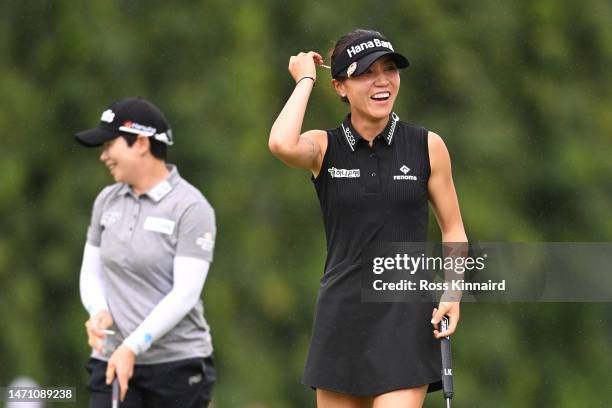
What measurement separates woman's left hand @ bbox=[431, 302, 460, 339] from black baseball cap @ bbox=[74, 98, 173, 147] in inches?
66.2

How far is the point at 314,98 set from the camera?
12211 millimetres

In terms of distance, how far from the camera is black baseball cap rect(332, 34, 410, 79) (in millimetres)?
5086

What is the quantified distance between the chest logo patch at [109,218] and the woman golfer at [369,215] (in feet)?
3.93

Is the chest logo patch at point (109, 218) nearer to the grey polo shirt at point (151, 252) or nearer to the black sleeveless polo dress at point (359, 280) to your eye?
the grey polo shirt at point (151, 252)

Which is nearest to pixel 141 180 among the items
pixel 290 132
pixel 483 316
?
pixel 290 132

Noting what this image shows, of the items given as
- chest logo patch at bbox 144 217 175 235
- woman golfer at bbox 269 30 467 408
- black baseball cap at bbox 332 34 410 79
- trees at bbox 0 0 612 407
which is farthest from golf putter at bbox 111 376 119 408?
trees at bbox 0 0 612 407

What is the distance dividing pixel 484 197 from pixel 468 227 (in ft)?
1.41

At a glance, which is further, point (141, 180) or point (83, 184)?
point (83, 184)

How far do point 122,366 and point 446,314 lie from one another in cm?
144

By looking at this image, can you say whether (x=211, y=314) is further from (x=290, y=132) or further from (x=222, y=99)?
(x=290, y=132)

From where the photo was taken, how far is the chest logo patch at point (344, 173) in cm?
511

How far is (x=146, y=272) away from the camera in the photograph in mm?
5953

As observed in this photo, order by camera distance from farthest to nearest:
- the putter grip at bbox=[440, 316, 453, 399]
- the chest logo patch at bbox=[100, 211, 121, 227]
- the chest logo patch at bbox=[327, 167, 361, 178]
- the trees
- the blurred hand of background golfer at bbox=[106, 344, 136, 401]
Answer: the trees
the chest logo patch at bbox=[100, 211, 121, 227]
the blurred hand of background golfer at bbox=[106, 344, 136, 401]
the chest logo patch at bbox=[327, 167, 361, 178]
the putter grip at bbox=[440, 316, 453, 399]

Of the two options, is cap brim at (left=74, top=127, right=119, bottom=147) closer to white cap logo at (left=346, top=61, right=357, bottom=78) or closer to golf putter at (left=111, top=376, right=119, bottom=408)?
golf putter at (left=111, top=376, right=119, bottom=408)
